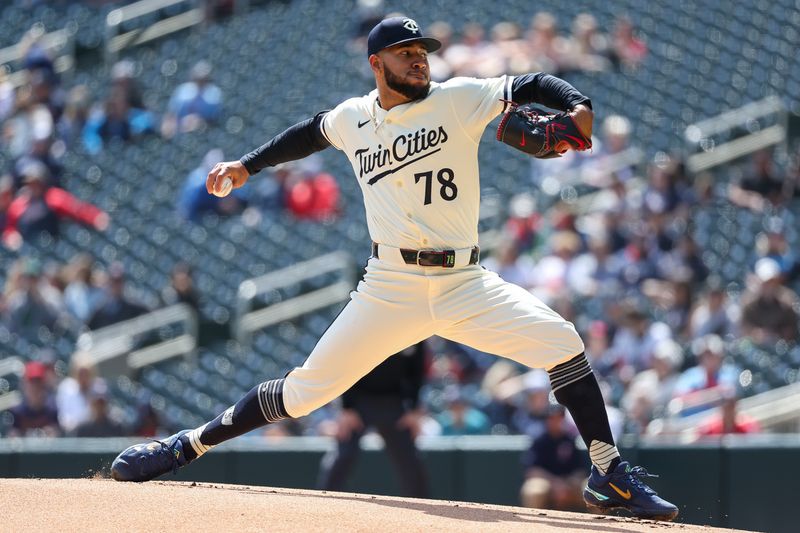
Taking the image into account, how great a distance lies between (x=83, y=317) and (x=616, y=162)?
15.2 ft

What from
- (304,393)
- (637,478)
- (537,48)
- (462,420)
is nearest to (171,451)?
(304,393)

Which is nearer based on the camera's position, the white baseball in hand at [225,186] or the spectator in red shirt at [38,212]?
the white baseball in hand at [225,186]

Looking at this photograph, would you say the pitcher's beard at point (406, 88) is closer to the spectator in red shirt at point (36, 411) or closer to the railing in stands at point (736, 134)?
the spectator in red shirt at point (36, 411)

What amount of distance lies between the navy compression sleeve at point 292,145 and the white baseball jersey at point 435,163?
41cm

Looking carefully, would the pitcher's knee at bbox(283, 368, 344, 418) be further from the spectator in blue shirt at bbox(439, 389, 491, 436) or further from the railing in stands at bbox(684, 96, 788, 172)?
the railing in stands at bbox(684, 96, 788, 172)

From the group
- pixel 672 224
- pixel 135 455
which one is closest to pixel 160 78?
pixel 672 224

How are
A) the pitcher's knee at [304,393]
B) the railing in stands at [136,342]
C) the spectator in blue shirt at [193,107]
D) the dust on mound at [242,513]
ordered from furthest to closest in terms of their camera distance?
the spectator in blue shirt at [193,107] → the railing in stands at [136,342] → the pitcher's knee at [304,393] → the dust on mound at [242,513]

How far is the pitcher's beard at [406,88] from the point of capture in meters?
4.78

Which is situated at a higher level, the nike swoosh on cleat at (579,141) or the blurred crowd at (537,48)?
the nike swoosh on cleat at (579,141)

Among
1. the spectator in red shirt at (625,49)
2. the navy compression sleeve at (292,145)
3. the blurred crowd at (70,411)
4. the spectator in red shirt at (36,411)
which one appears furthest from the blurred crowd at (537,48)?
the navy compression sleeve at (292,145)

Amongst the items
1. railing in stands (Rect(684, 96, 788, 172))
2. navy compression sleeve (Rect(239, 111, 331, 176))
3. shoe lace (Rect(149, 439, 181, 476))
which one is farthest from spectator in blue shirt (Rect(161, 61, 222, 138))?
shoe lace (Rect(149, 439, 181, 476))

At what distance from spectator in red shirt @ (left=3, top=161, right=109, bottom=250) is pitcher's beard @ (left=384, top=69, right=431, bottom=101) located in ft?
25.6

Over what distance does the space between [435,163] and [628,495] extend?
4.41 feet

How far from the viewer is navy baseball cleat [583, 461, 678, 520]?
4691 mm
